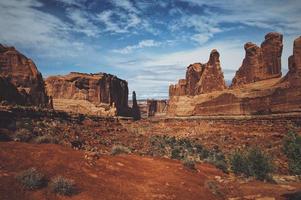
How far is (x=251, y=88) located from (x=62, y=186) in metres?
55.8

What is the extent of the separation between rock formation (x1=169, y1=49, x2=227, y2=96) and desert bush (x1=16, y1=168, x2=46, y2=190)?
2918 inches

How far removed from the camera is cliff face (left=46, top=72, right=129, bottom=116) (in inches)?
3155

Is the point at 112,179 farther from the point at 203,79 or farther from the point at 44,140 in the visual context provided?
the point at 203,79

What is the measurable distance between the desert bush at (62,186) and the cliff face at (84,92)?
66.9 metres

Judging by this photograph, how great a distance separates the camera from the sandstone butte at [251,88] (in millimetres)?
49031

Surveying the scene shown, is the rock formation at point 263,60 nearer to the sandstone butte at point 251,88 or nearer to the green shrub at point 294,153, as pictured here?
the sandstone butte at point 251,88

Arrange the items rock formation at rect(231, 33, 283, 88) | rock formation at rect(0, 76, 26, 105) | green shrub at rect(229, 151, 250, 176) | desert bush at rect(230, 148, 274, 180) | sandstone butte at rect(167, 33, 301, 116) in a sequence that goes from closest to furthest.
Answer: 1. desert bush at rect(230, 148, 274, 180)
2. green shrub at rect(229, 151, 250, 176)
3. rock formation at rect(0, 76, 26, 105)
4. sandstone butte at rect(167, 33, 301, 116)
5. rock formation at rect(231, 33, 283, 88)

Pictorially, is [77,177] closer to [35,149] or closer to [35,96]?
[35,149]

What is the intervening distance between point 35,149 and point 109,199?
4692mm

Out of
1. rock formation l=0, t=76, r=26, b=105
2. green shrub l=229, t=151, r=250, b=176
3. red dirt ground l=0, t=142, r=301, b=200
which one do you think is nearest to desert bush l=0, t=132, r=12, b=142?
red dirt ground l=0, t=142, r=301, b=200

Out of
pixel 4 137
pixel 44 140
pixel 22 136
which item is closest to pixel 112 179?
pixel 44 140

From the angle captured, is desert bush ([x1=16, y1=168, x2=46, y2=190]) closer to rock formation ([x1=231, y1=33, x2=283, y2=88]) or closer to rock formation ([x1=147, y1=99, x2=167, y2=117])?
rock formation ([x1=231, y1=33, x2=283, y2=88])

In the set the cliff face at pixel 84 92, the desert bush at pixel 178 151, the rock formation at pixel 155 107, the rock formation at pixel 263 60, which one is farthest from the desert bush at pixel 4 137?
the rock formation at pixel 155 107

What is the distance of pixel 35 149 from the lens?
14500 millimetres
